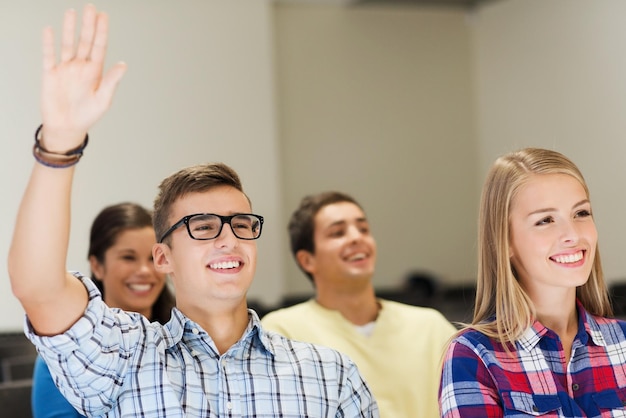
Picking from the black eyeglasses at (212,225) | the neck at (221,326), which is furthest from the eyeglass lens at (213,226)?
the neck at (221,326)

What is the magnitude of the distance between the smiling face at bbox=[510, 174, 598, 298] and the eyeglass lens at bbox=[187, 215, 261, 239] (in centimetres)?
61

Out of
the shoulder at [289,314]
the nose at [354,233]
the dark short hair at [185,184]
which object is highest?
the dark short hair at [185,184]

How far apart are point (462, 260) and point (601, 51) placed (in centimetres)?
212

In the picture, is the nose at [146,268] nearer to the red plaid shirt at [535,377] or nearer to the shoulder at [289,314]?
the shoulder at [289,314]

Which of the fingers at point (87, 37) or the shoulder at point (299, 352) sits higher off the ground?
the fingers at point (87, 37)

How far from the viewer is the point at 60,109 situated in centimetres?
153

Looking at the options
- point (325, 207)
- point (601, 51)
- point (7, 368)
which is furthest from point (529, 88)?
point (7, 368)

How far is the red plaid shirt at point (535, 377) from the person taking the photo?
1.88 m

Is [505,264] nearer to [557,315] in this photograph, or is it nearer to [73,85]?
[557,315]

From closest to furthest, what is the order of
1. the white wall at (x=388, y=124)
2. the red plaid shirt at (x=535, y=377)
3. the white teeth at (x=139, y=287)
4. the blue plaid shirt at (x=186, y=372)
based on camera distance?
the blue plaid shirt at (x=186, y=372)
the red plaid shirt at (x=535, y=377)
the white teeth at (x=139, y=287)
the white wall at (x=388, y=124)

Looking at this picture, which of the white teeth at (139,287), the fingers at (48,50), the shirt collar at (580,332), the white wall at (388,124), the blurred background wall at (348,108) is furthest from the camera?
the white wall at (388,124)

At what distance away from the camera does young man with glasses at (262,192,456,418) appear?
282 centimetres

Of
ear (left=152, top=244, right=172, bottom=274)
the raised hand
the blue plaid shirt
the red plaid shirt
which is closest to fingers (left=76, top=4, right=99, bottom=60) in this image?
the raised hand

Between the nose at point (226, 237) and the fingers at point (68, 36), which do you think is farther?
the nose at point (226, 237)
